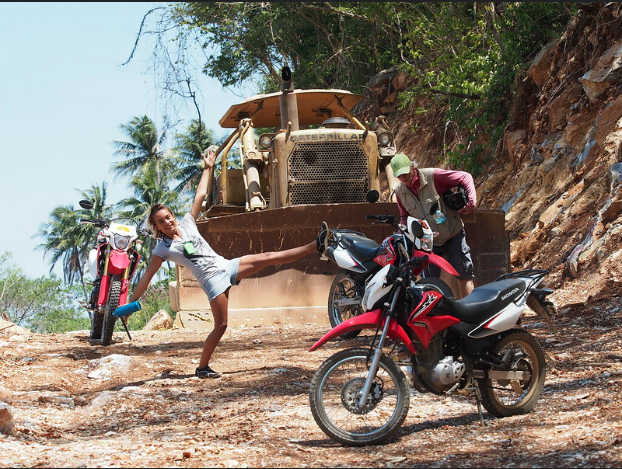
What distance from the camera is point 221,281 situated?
261 inches

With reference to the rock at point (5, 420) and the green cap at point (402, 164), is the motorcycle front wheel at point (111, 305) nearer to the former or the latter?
the green cap at point (402, 164)

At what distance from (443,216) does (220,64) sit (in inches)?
793

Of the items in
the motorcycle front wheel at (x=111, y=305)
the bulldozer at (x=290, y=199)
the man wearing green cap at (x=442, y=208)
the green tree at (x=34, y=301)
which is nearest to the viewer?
the man wearing green cap at (x=442, y=208)

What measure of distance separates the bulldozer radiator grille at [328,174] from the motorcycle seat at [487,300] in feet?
18.6

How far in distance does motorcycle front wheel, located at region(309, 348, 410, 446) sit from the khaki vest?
288 cm

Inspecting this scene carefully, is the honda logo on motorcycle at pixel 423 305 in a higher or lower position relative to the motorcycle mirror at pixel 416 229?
lower

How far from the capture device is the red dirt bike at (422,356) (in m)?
4.59

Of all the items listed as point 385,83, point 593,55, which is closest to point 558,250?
point 593,55

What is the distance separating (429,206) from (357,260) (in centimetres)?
78

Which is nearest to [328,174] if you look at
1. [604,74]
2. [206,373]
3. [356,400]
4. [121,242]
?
[121,242]

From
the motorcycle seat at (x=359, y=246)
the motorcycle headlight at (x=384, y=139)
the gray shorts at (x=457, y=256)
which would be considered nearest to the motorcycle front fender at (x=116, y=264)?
the motorcycle seat at (x=359, y=246)

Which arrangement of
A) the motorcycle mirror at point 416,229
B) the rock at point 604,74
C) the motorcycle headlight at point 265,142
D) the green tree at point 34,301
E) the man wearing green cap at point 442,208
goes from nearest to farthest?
the motorcycle mirror at point 416,229 → the man wearing green cap at point 442,208 → the motorcycle headlight at point 265,142 → the rock at point 604,74 → the green tree at point 34,301

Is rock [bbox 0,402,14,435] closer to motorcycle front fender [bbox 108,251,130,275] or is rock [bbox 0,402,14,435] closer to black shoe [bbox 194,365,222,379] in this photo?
black shoe [bbox 194,365,222,379]

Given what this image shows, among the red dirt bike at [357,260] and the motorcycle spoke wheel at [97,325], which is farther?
the motorcycle spoke wheel at [97,325]
